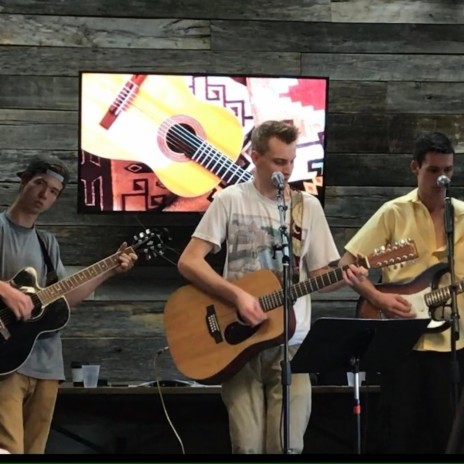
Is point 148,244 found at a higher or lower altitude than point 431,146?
lower

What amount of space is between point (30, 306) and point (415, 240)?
1576 mm

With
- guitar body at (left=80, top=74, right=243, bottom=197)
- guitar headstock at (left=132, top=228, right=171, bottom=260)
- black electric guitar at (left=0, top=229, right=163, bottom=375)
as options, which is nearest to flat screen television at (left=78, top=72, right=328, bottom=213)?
guitar body at (left=80, top=74, right=243, bottom=197)

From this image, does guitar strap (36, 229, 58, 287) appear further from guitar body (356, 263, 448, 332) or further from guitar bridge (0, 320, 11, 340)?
guitar body (356, 263, 448, 332)

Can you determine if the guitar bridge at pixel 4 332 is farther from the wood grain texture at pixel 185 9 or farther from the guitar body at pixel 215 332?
the wood grain texture at pixel 185 9

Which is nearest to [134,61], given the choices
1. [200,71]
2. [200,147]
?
[200,71]

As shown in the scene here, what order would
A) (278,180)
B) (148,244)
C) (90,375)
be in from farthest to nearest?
(90,375)
(148,244)
(278,180)

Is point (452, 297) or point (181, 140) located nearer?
point (452, 297)

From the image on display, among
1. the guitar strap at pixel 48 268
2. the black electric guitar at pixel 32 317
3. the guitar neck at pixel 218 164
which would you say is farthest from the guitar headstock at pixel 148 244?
the guitar neck at pixel 218 164

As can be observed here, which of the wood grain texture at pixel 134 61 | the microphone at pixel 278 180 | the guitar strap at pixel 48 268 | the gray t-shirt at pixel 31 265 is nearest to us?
the microphone at pixel 278 180

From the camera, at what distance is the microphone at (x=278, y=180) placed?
10.1 feet

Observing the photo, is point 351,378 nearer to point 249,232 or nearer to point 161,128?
point 249,232

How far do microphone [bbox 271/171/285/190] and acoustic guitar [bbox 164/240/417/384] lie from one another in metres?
0.35

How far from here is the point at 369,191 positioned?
456 cm

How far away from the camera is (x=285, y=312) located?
2.98m
